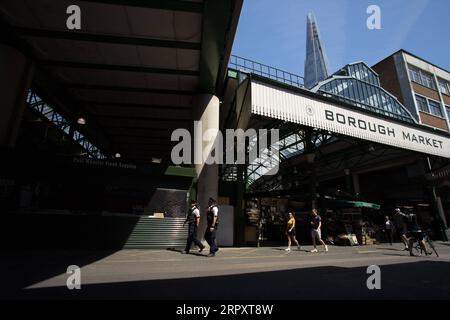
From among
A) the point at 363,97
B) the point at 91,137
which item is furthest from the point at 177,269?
the point at 363,97

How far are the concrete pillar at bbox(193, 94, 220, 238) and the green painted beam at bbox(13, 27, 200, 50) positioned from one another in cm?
322

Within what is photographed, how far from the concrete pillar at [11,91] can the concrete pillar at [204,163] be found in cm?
746

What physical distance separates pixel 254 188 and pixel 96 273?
95.0ft

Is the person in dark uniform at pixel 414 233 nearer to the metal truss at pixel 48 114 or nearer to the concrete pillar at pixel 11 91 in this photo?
the concrete pillar at pixel 11 91

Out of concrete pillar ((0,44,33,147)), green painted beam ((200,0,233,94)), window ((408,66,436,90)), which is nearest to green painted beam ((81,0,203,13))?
green painted beam ((200,0,233,94))

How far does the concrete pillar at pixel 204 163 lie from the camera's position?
40.4 ft

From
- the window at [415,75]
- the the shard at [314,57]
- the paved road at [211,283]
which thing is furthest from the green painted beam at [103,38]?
the the shard at [314,57]

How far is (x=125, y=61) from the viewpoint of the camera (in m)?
12.4

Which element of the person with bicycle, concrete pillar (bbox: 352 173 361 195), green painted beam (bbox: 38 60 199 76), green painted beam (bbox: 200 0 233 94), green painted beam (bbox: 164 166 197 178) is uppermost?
green painted beam (bbox: 38 60 199 76)

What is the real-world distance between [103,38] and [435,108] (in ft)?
122

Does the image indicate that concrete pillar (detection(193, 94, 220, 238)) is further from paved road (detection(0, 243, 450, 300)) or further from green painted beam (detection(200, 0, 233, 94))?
paved road (detection(0, 243, 450, 300))

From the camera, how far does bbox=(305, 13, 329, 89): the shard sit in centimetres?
8719

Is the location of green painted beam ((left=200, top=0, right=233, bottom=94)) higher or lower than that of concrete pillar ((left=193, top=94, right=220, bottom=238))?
higher
